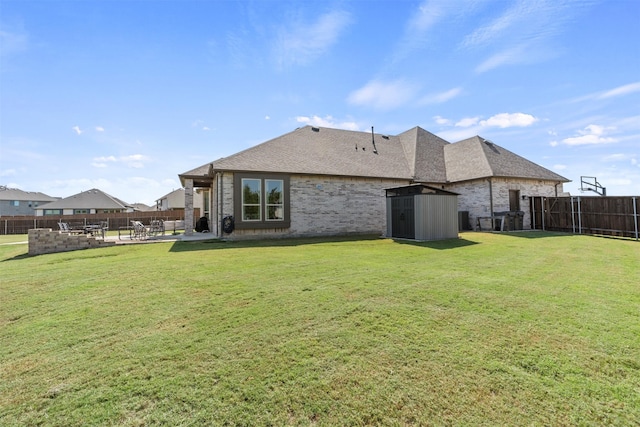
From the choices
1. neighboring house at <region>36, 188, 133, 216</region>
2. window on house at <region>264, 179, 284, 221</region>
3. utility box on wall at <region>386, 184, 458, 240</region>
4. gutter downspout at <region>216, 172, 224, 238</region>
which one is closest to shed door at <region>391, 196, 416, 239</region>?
utility box on wall at <region>386, 184, 458, 240</region>

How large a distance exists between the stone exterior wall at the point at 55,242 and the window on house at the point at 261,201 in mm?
5455

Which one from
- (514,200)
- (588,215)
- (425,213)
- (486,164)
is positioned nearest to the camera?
(425,213)

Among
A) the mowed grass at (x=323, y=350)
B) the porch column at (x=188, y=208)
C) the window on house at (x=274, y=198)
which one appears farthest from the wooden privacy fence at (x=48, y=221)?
the mowed grass at (x=323, y=350)

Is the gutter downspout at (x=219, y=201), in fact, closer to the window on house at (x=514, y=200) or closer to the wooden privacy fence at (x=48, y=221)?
the wooden privacy fence at (x=48, y=221)

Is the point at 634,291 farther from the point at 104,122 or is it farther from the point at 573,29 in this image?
the point at 104,122

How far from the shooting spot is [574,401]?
209 centimetres

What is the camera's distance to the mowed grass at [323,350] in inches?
80.3

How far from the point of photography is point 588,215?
47.6 ft

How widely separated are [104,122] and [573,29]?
18701 mm

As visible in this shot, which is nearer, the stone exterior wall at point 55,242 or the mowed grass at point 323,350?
the mowed grass at point 323,350

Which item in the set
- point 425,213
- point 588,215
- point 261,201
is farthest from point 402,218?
point 588,215

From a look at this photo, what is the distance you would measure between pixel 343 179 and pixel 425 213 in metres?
4.87

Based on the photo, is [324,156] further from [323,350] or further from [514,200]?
[323,350]

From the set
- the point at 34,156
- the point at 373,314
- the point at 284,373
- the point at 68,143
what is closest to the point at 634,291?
the point at 373,314
